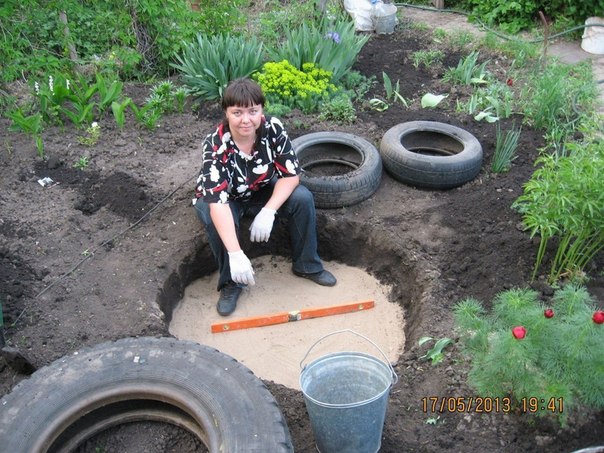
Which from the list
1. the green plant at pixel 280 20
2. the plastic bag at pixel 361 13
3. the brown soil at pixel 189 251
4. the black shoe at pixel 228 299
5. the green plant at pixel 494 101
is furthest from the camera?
the plastic bag at pixel 361 13

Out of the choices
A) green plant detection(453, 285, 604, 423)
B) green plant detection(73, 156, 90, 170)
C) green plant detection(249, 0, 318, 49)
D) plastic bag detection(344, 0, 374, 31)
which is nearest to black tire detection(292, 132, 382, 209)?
green plant detection(73, 156, 90, 170)

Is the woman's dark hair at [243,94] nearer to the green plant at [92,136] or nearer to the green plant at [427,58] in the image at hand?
the green plant at [92,136]

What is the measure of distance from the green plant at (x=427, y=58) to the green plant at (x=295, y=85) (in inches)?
51.1

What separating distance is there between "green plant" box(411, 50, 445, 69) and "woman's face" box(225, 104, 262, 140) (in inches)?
128

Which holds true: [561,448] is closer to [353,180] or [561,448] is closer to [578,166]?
[578,166]

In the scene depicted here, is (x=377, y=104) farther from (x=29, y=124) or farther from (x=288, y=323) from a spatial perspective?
(x=29, y=124)

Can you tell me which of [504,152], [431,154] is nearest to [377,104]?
[431,154]

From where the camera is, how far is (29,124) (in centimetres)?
536

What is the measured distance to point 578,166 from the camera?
139 inches

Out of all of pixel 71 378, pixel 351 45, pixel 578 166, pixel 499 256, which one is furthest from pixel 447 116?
pixel 71 378

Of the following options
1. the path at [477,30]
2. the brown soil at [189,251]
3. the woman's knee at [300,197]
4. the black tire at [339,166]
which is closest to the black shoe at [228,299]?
the brown soil at [189,251]

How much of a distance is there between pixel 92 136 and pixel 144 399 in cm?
304

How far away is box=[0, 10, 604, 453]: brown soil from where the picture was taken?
318cm

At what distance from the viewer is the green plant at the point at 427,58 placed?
6736 millimetres
